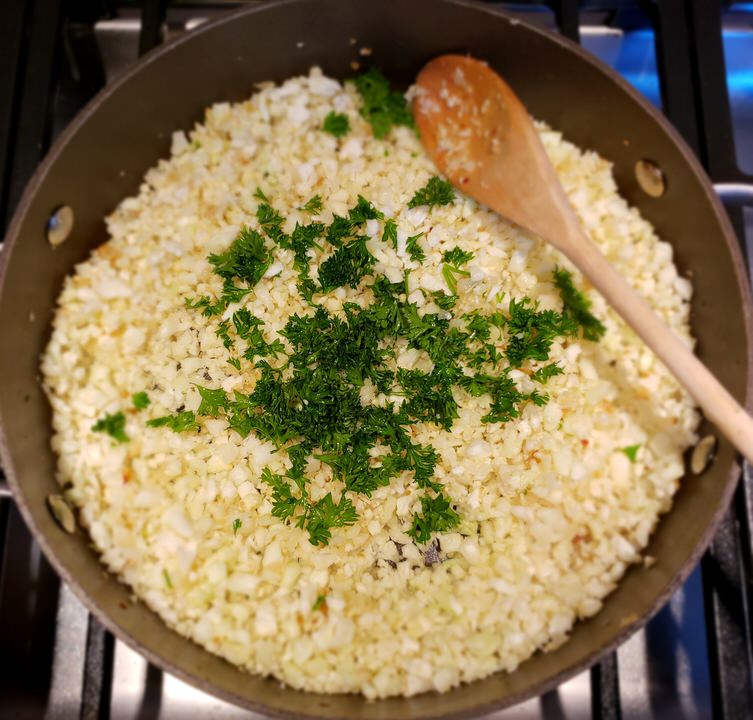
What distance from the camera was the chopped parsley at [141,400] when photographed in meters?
0.87

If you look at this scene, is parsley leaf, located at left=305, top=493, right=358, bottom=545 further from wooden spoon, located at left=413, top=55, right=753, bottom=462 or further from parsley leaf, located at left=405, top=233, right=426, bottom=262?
wooden spoon, located at left=413, top=55, right=753, bottom=462

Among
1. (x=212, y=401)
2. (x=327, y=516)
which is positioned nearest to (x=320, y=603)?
(x=327, y=516)

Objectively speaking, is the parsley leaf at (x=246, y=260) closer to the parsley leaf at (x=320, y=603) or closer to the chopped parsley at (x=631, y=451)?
the parsley leaf at (x=320, y=603)

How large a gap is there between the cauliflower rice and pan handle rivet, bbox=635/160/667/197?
4 centimetres

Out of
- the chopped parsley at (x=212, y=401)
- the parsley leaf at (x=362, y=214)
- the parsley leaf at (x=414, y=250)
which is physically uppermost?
the parsley leaf at (x=362, y=214)

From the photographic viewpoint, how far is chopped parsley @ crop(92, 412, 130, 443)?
88cm

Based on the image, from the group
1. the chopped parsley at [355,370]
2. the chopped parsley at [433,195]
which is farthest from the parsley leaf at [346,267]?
the chopped parsley at [433,195]

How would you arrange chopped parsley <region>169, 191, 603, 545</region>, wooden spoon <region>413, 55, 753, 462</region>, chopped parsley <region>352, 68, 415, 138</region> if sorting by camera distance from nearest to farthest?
chopped parsley <region>169, 191, 603, 545</region>, wooden spoon <region>413, 55, 753, 462</region>, chopped parsley <region>352, 68, 415, 138</region>

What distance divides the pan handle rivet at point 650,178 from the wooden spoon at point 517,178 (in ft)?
0.52

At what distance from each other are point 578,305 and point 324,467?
40 cm

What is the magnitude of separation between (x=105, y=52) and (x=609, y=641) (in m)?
1.12

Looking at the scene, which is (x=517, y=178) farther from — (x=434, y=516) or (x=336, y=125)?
(x=434, y=516)

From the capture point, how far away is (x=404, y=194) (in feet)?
2.63

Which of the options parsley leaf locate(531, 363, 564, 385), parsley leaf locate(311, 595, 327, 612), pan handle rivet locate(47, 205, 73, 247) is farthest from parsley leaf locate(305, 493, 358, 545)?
pan handle rivet locate(47, 205, 73, 247)
